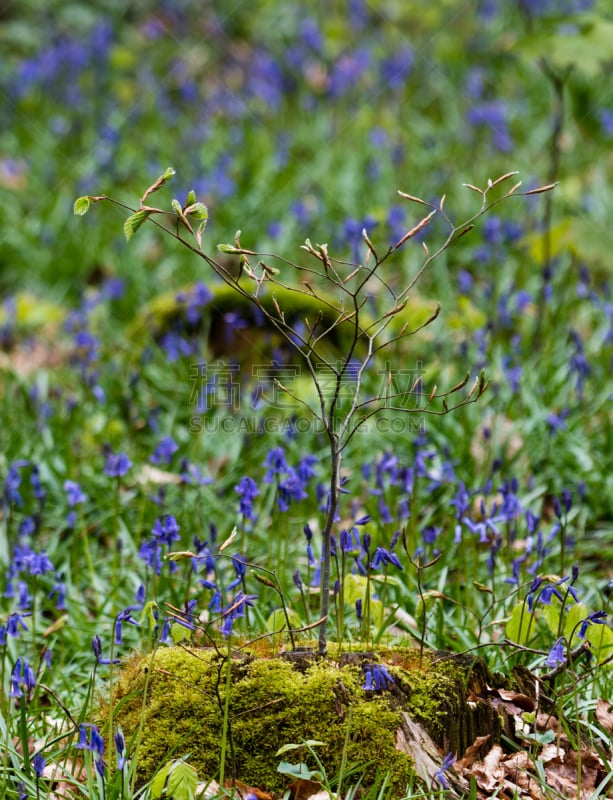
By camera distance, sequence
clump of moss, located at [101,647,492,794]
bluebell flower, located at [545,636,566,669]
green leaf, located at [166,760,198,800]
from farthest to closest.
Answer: bluebell flower, located at [545,636,566,669] < clump of moss, located at [101,647,492,794] < green leaf, located at [166,760,198,800]

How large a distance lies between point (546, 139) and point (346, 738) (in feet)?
22.0

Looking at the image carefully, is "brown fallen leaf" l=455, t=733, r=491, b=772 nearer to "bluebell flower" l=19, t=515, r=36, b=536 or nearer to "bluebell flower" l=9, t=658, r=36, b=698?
"bluebell flower" l=9, t=658, r=36, b=698

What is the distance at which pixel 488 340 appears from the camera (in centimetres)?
508

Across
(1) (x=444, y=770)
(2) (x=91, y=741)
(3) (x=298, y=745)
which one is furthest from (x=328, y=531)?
(2) (x=91, y=741)

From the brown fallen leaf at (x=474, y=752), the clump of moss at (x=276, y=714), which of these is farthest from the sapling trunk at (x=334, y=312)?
the brown fallen leaf at (x=474, y=752)

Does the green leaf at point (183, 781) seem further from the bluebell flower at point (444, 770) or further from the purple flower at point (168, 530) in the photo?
the purple flower at point (168, 530)

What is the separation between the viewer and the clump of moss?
228 centimetres

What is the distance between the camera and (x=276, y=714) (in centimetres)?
231

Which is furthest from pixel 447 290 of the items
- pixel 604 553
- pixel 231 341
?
pixel 604 553

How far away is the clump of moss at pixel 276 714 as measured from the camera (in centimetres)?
228

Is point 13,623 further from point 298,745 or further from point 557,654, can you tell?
point 557,654

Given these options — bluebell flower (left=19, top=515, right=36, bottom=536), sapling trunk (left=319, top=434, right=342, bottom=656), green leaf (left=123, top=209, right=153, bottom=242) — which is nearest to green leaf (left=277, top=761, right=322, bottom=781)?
sapling trunk (left=319, top=434, right=342, bottom=656)

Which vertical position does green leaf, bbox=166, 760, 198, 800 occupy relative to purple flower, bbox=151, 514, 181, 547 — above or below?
below

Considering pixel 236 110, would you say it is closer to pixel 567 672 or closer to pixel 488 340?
pixel 488 340
